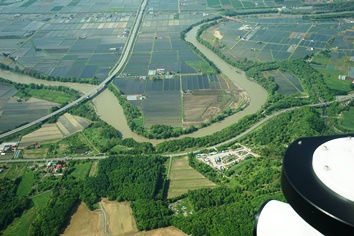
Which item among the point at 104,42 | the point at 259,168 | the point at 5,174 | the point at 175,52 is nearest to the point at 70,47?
the point at 104,42

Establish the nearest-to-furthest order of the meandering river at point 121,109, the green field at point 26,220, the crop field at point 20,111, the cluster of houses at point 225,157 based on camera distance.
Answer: the green field at point 26,220, the cluster of houses at point 225,157, the meandering river at point 121,109, the crop field at point 20,111

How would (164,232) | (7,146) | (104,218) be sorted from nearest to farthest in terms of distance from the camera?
(164,232)
(104,218)
(7,146)

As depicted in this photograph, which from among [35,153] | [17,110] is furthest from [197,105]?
[17,110]

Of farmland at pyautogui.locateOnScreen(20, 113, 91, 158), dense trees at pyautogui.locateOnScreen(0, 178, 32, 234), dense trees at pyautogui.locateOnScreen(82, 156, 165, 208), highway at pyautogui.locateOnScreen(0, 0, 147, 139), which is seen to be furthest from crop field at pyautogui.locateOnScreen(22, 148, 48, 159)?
dense trees at pyautogui.locateOnScreen(82, 156, 165, 208)

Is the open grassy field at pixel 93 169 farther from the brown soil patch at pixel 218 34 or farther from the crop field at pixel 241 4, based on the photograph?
the crop field at pixel 241 4

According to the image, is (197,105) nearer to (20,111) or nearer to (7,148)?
(7,148)

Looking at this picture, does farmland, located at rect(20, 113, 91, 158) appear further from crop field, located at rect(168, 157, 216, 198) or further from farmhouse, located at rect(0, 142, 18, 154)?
crop field, located at rect(168, 157, 216, 198)

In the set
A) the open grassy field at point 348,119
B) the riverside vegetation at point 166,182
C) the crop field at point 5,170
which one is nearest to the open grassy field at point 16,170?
the crop field at point 5,170
